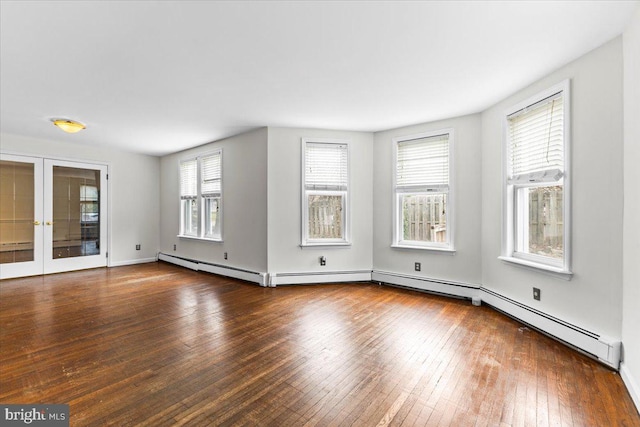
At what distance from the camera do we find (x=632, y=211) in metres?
2.06

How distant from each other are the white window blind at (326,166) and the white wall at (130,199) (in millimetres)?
4323

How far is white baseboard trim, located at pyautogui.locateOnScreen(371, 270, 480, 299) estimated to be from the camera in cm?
400

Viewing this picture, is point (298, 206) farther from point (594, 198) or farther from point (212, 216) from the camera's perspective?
point (594, 198)

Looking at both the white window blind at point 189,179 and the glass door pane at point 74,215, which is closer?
the glass door pane at point 74,215

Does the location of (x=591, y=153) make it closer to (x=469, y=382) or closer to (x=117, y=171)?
(x=469, y=382)

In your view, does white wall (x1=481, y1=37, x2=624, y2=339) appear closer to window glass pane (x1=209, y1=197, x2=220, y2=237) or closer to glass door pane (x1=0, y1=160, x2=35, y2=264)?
window glass pane (x1=209, y1=197, x2=220, y2=237)

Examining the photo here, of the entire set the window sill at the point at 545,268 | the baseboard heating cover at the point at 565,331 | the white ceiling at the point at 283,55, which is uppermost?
the white ceiling at the point at 283,55

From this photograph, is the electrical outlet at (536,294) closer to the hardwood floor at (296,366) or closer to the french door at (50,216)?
the hardwood floor at (296,366)

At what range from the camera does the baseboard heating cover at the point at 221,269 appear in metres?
4.75

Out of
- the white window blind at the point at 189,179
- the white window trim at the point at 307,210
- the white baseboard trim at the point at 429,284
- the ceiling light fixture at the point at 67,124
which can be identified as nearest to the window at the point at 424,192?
the white baseboard trim at the point at 429,284

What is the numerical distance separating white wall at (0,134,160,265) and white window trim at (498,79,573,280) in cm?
702

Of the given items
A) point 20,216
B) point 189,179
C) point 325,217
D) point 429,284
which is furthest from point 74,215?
point 429,284

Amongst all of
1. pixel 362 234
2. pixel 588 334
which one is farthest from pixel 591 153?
pixel 362 234

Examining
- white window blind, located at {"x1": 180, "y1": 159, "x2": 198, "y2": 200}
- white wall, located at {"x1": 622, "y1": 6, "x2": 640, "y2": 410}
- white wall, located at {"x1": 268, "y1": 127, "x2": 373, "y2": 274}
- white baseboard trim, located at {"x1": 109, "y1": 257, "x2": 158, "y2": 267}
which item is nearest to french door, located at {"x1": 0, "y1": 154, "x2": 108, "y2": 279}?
white baseboard trim, located at {"x1": 109, "y1": 257, "x2": 158, "y2": 267}
